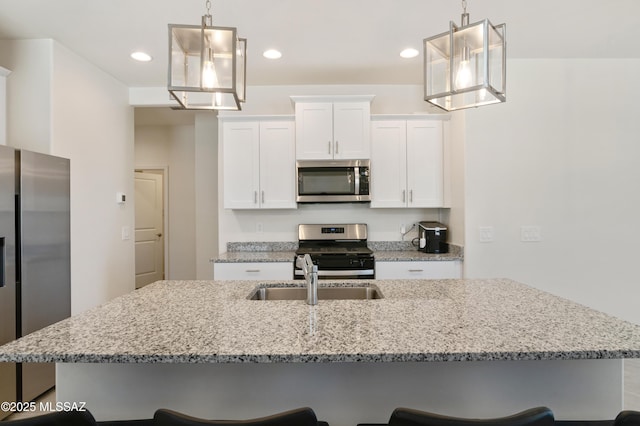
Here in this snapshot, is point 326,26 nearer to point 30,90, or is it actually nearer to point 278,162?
point 278,162

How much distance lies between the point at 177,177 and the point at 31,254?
3.25 meters

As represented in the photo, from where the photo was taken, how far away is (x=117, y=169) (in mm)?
3475

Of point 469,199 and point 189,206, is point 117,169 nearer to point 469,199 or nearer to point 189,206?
point 189,206

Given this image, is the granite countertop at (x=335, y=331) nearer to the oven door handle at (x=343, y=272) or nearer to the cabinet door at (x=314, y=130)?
the oven door handle at (x=343, y=272)

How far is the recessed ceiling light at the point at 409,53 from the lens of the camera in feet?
9.20

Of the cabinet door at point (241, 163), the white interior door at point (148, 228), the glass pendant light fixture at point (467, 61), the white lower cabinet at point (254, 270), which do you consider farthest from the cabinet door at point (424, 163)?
the white interior door at point (148, 228)

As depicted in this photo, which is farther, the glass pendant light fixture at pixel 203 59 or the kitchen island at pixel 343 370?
the glass pendant light fixture at pixel 203 59

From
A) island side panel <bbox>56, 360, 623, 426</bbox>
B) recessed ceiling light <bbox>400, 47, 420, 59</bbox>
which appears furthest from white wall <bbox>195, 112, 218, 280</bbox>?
island side panel <bbox>56, 360, 623, 426</bbox>

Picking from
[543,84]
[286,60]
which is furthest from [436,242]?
[286,60]

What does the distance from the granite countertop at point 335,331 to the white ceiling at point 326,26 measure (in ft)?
6.02

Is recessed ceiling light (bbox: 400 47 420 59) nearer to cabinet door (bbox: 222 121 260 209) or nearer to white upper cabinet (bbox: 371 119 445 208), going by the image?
white upper cabinet (bbox: 371 119 445 208)

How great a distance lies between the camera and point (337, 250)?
10.6ft

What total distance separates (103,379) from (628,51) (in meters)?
4.23

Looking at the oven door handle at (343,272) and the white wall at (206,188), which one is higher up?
the white wall at (206,188)
